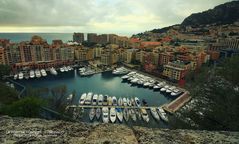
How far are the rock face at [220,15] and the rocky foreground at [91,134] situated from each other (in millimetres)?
61443

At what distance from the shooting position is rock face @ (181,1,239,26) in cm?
5197

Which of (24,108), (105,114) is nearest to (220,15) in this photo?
(105,114)

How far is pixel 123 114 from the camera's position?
1078cm

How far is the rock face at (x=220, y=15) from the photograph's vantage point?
52.0 metres

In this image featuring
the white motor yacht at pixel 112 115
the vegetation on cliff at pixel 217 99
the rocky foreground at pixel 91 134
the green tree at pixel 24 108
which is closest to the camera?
the rocky foreground at pixel 91 134

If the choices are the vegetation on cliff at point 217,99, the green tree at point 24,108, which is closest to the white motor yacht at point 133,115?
the green tree at point 24,108

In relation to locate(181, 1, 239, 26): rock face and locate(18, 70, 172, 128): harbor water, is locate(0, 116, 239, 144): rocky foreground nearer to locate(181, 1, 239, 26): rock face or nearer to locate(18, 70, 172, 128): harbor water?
locate(18, 70, 172, 128): harbor water

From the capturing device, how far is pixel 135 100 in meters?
13.1

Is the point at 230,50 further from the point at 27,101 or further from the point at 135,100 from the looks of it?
the point at 27,101

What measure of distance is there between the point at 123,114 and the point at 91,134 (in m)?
10.00

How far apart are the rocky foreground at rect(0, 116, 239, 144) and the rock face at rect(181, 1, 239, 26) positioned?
6144 cm

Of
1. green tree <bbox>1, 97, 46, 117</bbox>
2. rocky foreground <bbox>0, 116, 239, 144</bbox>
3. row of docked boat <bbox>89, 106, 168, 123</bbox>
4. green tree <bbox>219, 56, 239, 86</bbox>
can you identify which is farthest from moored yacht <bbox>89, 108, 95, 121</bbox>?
rocky foreground <bbox>0, 116, 239, 144</bbox>

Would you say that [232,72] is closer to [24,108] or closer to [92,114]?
[24,108]

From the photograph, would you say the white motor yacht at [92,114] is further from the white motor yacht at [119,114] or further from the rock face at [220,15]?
the rock face at [220,15]
